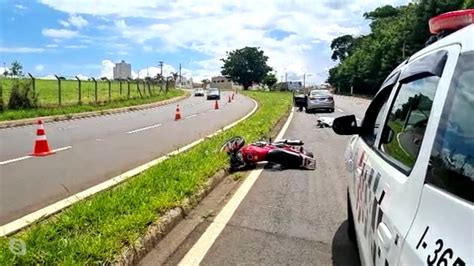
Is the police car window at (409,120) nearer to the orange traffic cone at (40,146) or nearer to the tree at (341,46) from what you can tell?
the orange traffic cone at (40,146)

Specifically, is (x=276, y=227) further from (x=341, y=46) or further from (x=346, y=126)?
(x=341, y=46)

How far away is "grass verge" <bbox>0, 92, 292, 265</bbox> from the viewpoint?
4.37 m

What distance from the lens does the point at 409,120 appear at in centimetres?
298

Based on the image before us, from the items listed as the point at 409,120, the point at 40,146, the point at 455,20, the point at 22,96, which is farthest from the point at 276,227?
the point at 22,96

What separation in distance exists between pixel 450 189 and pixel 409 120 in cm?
114

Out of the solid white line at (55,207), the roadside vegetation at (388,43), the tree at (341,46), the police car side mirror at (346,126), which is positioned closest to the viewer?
the police car side mirror at (346,126)

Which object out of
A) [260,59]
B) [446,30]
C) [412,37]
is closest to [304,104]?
[412,37]

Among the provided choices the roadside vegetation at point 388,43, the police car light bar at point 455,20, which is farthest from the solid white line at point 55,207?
the roadside vegetation at point 388,43

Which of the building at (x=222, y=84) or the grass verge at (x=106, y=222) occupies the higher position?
the building at (x=222, y=84)

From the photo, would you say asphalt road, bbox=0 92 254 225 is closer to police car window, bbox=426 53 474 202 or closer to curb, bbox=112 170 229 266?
curb, bbox=112 170 229 266

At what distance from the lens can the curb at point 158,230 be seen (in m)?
4.63

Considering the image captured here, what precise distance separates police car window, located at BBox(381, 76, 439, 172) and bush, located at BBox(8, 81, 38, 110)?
85.4 feet

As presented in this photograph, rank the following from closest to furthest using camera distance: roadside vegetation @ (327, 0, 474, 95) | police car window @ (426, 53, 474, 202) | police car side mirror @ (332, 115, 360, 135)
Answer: police car window @ (426, 53, 474, 202), police car side mirror @ (332, 115, 360, 135), roadside vegetation @ (327, 0, 474, 95)

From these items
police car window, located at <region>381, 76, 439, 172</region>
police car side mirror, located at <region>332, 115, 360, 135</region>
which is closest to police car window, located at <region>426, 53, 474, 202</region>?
police car window, located at <region>381, 76, 439, 172</region>
